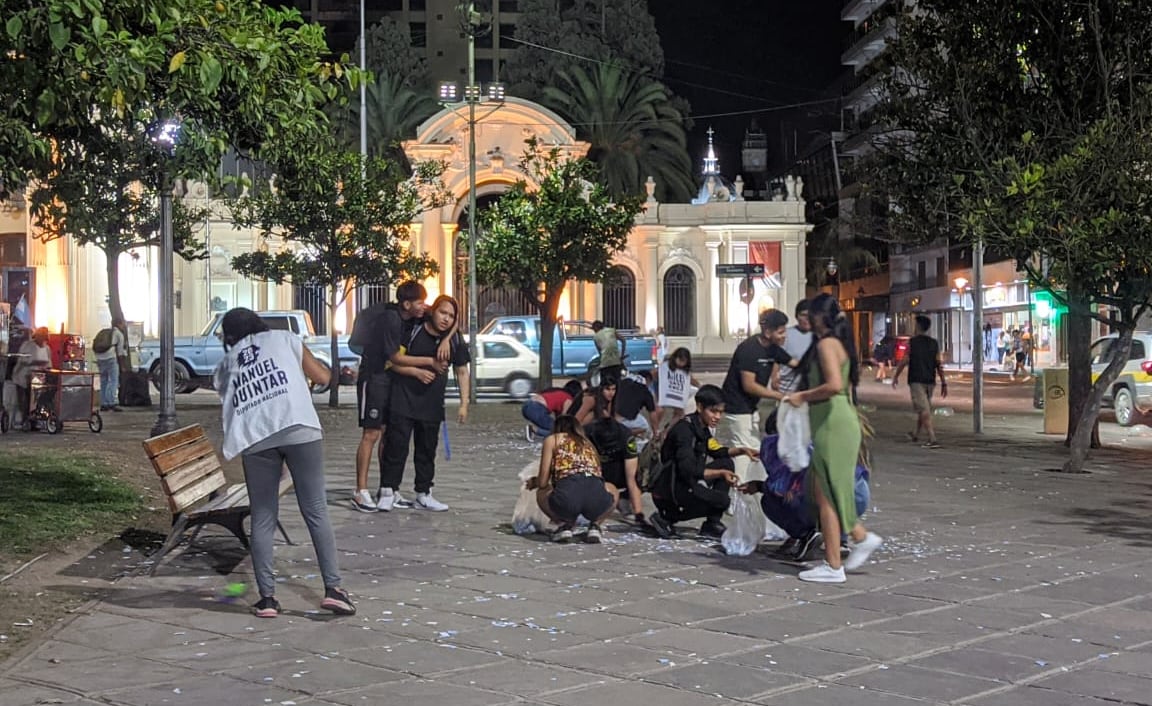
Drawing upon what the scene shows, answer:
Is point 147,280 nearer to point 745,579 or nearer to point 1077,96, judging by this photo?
point 1077,96

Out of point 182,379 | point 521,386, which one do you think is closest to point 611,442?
point 521,386

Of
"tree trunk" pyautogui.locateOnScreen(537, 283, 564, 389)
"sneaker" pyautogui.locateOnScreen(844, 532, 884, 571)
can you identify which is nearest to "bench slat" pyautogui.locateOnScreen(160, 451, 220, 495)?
"sneaker" pyautogui.locateOnScreen(844, 532, 884, 571)

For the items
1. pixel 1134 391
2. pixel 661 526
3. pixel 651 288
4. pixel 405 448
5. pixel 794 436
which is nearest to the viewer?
pixel 794 436

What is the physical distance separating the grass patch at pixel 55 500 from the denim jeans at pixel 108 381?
35.3 ft

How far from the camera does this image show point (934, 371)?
18328 millimetres

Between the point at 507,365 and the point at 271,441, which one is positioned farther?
the point at 507,365

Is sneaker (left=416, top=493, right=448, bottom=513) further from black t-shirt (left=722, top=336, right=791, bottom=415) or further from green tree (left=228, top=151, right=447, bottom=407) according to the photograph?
green tree (left=228, top=151, right=447, bottom=407)

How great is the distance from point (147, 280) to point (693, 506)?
35.0m

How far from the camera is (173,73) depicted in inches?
347

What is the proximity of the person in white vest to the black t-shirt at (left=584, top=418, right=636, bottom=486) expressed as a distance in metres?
3.49

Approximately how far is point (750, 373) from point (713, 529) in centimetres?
180

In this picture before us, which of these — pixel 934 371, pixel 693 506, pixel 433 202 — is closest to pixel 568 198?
pixel 433 202

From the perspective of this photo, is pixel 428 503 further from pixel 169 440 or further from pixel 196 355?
pixel 196 355

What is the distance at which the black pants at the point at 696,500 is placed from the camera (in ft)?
32.9
